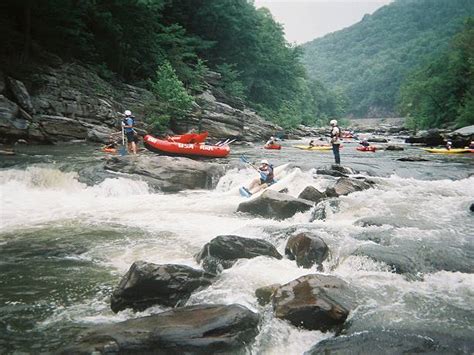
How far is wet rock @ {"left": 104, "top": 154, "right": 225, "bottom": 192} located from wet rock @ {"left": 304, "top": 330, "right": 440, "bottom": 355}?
28.3 feet

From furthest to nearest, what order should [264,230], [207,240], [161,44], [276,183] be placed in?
1. [161,44]
2. [276,183]
3. [264,230]
4. [207,240]

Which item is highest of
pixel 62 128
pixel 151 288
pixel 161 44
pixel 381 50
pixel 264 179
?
pixel 381 50

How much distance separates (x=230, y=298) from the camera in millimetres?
4527

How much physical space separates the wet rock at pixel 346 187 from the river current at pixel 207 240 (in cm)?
30

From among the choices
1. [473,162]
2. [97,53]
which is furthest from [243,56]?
[473,162]

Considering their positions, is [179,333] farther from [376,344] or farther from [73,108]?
[73,108]

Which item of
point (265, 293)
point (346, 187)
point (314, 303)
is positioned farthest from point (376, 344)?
point (346, 187)

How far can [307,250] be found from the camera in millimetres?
5664

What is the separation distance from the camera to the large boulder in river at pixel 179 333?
328 cm

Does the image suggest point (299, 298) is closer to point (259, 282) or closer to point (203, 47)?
point (259, 282)

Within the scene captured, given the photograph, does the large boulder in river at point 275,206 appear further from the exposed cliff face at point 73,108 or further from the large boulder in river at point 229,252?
the exposed cliff face at point 73,108

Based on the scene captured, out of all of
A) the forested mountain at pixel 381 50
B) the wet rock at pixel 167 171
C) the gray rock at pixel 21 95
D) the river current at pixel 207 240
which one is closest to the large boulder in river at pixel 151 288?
the river current at pixel 207 240

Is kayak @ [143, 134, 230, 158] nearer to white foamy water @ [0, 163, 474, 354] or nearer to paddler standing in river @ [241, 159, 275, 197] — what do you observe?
white foamy water @ [0, 163, 474, 354]

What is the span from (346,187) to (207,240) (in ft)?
16.1
